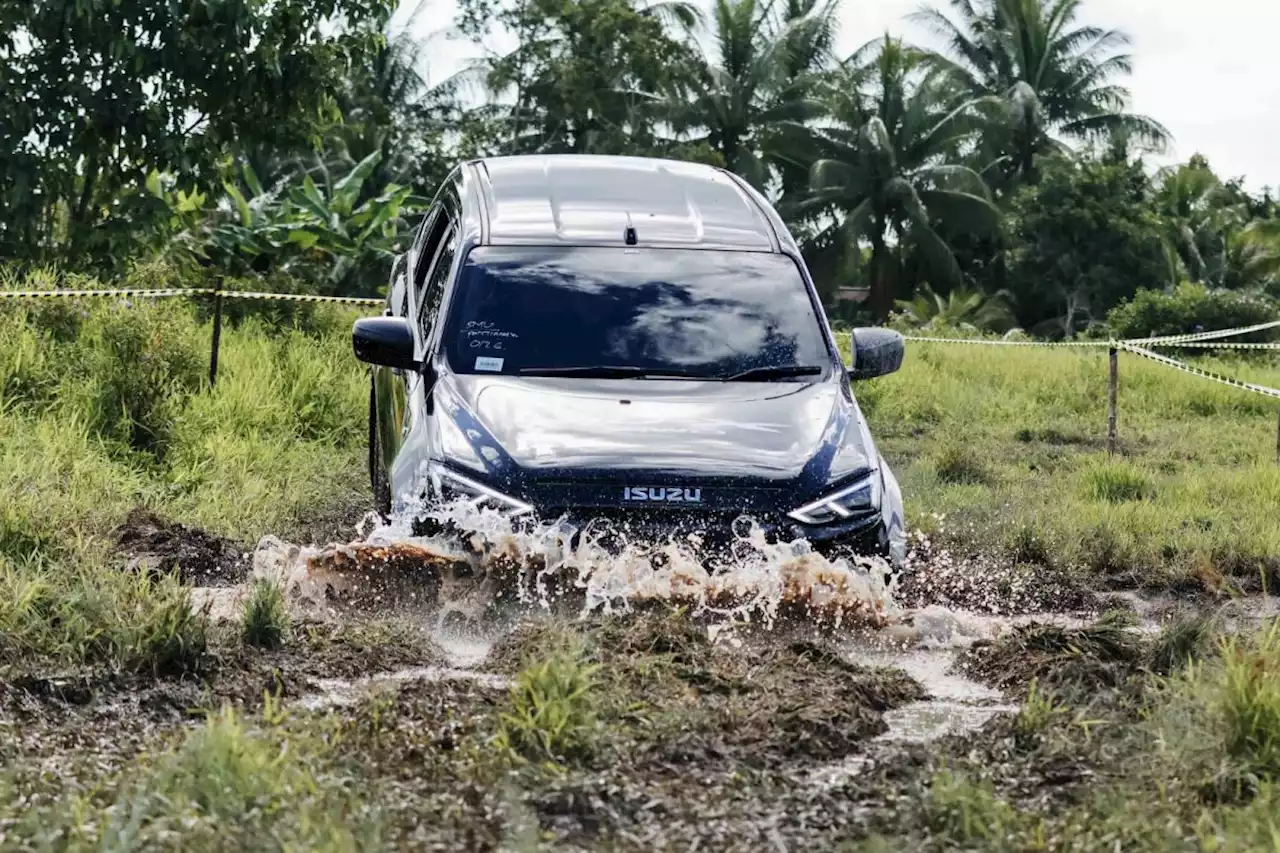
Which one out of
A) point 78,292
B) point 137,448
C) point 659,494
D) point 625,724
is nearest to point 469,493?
point 659,494

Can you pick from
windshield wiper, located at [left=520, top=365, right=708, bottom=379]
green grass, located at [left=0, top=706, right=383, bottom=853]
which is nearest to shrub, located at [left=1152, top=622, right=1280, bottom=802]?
green grass, located at [left=0, top=706, right=383, bottom=853]

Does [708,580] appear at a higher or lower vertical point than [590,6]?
lower

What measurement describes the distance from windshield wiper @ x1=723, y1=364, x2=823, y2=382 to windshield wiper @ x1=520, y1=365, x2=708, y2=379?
166 mm

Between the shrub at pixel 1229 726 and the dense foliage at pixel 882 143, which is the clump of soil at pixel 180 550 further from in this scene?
the dense foliage at pixel 882 143

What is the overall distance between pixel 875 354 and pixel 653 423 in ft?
4.76

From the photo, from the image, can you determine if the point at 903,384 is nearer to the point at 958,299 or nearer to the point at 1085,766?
the point at 1085,766

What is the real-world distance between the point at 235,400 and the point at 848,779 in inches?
314

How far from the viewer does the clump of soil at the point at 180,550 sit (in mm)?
8320

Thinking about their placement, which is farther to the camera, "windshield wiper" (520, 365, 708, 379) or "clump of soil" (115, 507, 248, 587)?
"clump of soil" (115, 507, 248, 587)

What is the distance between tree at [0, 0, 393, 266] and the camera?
16.6m

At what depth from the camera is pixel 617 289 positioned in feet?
A: 26.0

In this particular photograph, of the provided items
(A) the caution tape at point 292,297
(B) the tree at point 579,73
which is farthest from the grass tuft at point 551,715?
(B) the tree at point 579,73

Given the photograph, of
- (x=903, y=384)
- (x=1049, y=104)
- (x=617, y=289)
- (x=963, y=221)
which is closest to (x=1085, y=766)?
(x=617, y=289)

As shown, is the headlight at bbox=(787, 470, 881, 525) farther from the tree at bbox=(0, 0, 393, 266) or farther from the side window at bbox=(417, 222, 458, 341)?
the tree at bbox=(0, 0, 393, 266)
